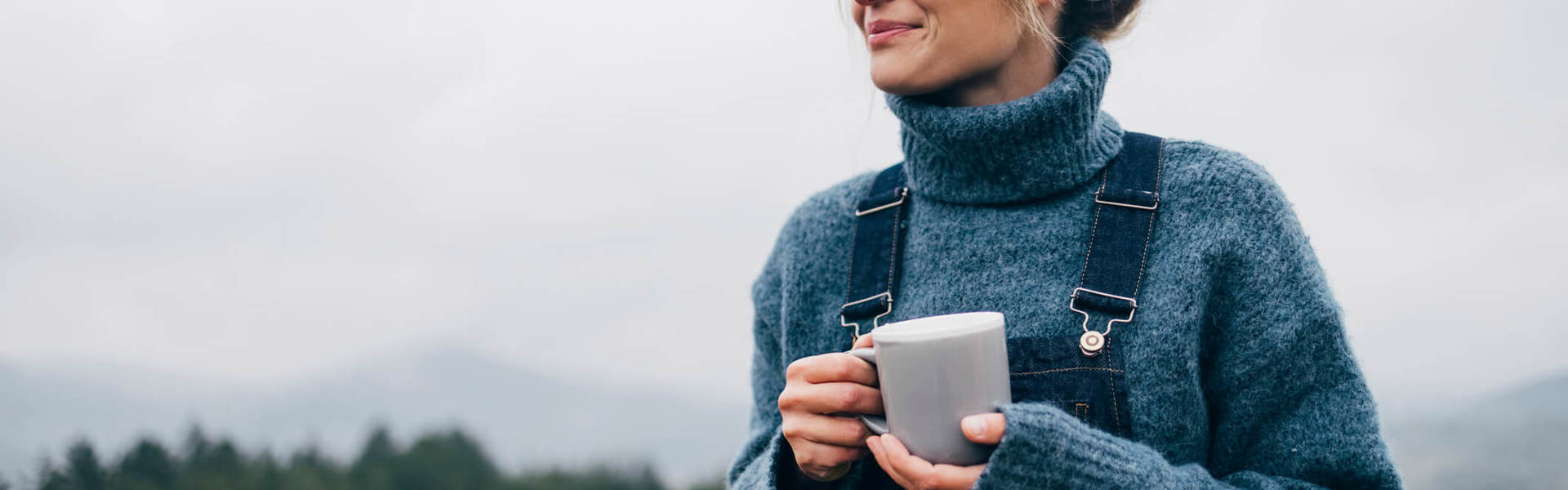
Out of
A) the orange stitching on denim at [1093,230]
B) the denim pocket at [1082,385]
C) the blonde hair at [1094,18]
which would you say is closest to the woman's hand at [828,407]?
the denim pocket at [1082,385]

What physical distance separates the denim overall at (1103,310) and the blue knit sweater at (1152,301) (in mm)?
14

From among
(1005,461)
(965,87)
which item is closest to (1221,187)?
(965,87)

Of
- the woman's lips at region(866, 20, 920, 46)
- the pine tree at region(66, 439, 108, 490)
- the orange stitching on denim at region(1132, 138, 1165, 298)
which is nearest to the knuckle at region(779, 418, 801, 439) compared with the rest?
the orange stitching on denim at region(1132, 138, 1165, 298)

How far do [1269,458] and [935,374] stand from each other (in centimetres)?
50

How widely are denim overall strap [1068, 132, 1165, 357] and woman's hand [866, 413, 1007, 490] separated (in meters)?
0.28

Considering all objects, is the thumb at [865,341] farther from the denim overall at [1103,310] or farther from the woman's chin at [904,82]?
the woman's chin at [904,82]

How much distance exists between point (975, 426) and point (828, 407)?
16cm

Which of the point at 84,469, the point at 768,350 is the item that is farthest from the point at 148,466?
the point at 768,350

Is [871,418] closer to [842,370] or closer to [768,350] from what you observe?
[842,370]

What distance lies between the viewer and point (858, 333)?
1.38 metres

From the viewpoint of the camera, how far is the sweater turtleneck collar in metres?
1.29

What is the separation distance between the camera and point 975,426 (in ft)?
3.17

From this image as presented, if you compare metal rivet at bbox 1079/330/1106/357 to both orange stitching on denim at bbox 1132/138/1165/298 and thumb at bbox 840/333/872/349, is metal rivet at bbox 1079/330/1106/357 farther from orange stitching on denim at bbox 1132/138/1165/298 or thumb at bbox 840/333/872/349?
thumb at bbox 840/333/872/349

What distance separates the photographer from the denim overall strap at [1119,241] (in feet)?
3.92
